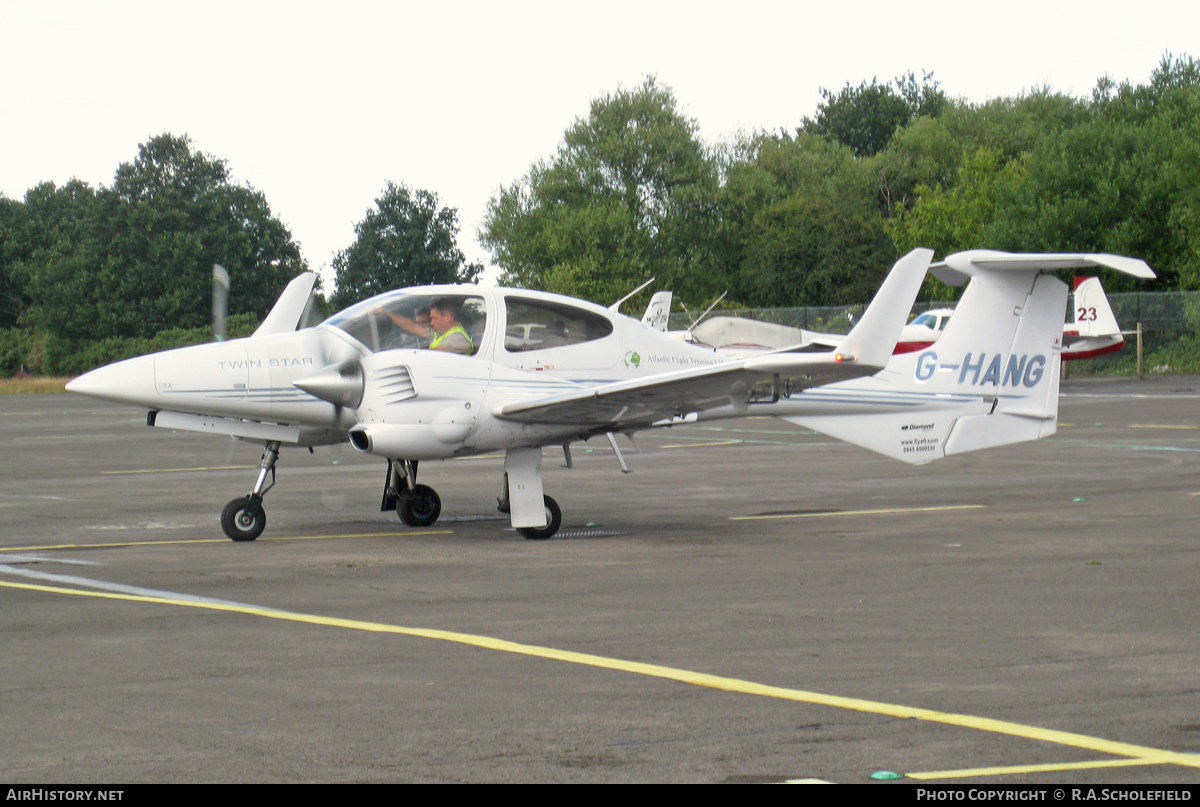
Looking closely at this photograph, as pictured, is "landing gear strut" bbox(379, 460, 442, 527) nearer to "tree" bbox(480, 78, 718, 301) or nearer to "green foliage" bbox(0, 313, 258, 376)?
"green foliage" bbox(0, 313, 258, 376)

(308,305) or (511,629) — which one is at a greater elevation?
(308,305)

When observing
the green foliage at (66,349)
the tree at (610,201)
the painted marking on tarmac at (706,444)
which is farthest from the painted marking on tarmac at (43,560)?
the tree at (610,201)

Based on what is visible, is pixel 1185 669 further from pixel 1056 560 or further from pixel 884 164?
pixel 884 164

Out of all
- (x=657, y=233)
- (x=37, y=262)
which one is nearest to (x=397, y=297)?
(x=657, y=233)

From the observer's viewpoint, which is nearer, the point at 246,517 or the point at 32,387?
the point at 246,517

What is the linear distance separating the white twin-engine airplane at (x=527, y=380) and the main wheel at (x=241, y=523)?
1 centimetres

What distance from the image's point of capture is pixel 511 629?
25.5 feet

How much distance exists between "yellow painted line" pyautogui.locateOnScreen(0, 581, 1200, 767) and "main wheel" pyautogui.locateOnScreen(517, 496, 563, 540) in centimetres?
386

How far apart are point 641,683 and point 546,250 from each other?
62818 millimetres

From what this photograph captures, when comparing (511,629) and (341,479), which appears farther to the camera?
(341,479)

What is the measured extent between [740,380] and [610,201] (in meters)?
58.4

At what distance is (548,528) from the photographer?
12156 millimetres

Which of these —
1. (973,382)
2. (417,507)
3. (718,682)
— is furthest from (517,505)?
(718,682)

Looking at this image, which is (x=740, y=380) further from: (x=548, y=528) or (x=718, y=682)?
(x=718, y=682)
